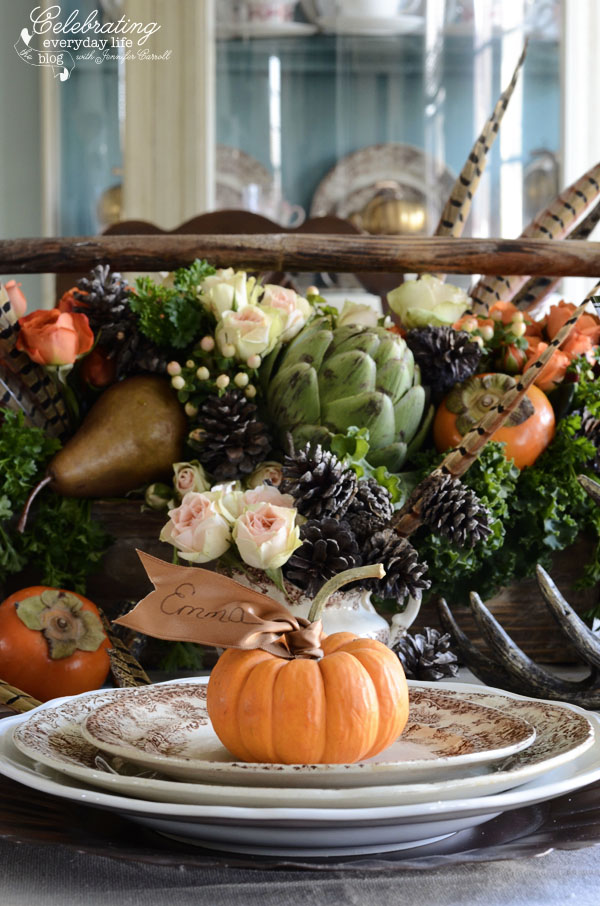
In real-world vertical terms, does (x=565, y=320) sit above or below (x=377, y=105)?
below

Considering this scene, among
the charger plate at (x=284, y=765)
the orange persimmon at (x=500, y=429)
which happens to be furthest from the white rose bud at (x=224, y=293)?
the charger plate at (x=284, y=765)

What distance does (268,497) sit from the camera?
70cm

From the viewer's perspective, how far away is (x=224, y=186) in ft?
10.2

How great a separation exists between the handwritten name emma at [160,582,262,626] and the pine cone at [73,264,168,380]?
481 millimetres

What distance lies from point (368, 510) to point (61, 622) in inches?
11.1

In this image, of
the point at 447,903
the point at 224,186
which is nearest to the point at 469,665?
the point at 447,903

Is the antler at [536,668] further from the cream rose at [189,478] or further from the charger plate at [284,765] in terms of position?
the cream rose at [189,478]

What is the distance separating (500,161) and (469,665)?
109 inches

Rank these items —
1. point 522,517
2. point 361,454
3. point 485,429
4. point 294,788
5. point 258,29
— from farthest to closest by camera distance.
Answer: point 258,29 → point 522,517 → point 361,454 → point 485,429 → point 294,788

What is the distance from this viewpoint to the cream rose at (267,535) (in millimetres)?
639

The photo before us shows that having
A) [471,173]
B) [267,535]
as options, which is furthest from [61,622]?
[471,173]

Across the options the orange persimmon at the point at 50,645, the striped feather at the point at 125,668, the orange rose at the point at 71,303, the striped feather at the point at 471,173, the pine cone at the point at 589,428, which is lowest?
the orange persimmon at the point at 50,645

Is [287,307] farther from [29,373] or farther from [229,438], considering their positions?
[29,373]

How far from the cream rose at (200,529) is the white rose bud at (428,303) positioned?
1.27 ft
